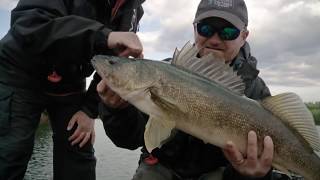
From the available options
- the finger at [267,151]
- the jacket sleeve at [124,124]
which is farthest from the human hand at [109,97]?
the finger at [267,151]

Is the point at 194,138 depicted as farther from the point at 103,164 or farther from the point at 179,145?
the point at 103,164

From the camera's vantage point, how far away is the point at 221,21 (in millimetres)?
4527

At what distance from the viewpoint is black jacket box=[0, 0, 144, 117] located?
4055 millimetres

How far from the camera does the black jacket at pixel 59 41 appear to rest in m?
4.05

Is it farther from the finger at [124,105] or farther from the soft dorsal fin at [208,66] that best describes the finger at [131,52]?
the finger at [124,105]

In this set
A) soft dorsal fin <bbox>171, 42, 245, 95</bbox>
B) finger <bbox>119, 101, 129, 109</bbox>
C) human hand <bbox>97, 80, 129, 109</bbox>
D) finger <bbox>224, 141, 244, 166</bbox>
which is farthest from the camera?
finger <bbox>119, 101, 129, 109</bbox>

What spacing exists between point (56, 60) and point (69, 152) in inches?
50.0

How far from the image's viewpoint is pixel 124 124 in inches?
162

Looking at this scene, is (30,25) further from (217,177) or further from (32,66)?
(217,177)

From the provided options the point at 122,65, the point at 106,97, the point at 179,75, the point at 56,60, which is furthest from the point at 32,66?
the point at 179,75

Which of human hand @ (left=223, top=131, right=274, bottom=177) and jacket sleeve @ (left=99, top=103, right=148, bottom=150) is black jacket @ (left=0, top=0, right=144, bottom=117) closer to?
jacket sleeve @ (left=99, top=103, right=148, bottom=150)

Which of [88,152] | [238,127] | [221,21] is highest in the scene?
[221,21]

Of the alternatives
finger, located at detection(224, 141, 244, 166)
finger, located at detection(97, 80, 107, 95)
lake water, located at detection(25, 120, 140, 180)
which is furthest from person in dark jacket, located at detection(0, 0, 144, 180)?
lake water, located at detection(25, 120, 140, 180)

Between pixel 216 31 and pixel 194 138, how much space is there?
113cm
